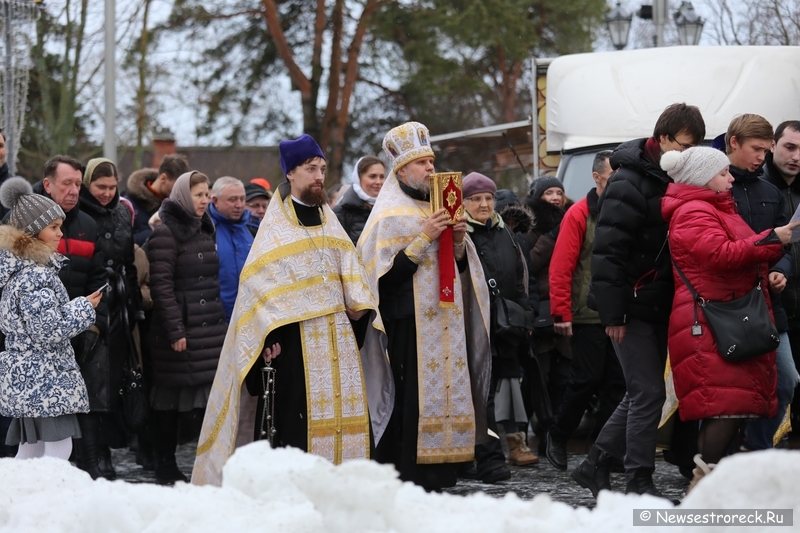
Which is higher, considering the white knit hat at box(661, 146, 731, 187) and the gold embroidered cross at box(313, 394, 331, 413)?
the white knit hat at box(661, 146, 731, 187)

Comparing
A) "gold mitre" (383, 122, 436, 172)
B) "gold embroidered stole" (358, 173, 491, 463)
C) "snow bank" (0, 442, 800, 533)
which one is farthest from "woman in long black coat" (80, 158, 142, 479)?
"snow bank" (0, 442, 800, 533)

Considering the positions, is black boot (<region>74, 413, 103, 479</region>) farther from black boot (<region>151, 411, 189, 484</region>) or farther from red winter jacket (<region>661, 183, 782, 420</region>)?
red winter jacket (<region>661, 183, 782, 420</region>)

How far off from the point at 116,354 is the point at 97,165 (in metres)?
1.19

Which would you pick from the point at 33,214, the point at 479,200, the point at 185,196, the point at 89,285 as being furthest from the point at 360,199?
the point at 33,214

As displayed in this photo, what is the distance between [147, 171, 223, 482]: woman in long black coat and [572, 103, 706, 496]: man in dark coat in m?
2.80

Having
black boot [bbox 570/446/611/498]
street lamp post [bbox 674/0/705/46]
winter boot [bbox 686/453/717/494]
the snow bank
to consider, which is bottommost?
black boot [bbox 570/446/611/498]

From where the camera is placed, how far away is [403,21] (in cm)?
2497

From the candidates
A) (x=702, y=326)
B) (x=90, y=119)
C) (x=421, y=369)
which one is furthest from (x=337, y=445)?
(x=90, y=119)

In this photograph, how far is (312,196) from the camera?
20.8ft

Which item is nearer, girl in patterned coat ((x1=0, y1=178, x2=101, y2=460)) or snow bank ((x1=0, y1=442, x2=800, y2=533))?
snow bank ((x1=0, y1=442, x2=800, y2=533))

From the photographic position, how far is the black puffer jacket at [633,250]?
240 inches

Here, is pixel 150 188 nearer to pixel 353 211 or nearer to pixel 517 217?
pixel 353 211


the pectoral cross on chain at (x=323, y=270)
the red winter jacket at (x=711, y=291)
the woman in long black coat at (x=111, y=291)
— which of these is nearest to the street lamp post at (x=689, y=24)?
the woman in long black coat at (x=111, y=291)

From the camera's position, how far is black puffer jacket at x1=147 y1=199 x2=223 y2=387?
780cm
